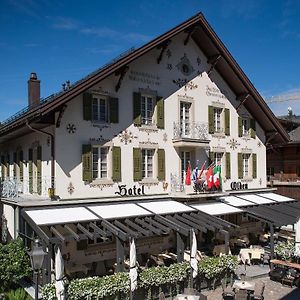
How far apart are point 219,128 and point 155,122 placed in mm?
5155

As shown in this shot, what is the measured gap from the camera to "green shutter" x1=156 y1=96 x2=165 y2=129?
18.6 meters

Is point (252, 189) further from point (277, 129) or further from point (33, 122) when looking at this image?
point (33, 122)

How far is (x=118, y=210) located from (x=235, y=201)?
25.5ft

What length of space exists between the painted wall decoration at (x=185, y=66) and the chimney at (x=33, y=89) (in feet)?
33.3

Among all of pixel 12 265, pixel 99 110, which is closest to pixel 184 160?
pixel 99 110

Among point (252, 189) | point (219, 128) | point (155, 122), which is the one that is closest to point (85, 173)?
point (155, 122)

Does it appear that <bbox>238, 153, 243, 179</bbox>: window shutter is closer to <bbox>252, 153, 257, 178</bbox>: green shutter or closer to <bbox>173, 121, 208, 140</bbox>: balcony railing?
<bbox>252, 153, 257, 178</bbox>: green shutter

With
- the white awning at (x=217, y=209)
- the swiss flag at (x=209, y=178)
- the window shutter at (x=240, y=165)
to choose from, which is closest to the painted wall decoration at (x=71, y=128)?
the white awning at (x=217, y=209)

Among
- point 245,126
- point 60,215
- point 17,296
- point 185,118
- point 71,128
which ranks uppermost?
point 185,118

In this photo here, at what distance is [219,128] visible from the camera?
21.9 m

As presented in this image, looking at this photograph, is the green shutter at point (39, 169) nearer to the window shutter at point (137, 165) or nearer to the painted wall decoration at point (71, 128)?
the painted wall decoration at point (71, 128)

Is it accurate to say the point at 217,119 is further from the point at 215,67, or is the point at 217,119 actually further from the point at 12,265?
the point at 12,265

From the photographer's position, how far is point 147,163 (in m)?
18.5

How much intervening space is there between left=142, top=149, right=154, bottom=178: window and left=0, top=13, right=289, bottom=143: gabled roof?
4264 millimetres
